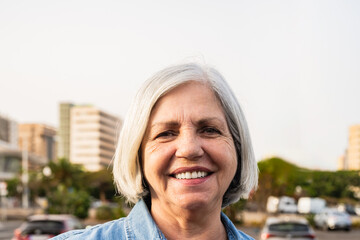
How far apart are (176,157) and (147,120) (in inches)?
6.3

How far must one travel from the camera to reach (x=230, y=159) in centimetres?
200

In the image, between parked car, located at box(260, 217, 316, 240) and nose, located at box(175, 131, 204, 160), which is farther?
parked car, located at box(260, 217, 316, 240)

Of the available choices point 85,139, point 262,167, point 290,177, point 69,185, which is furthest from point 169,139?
point 85,139

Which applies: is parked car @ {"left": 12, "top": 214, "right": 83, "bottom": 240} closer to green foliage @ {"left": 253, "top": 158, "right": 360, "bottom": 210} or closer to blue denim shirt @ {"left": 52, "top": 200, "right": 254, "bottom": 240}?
blue denim shirt @ {"left": 52, "top": 200, "right": 254, "bottom": 240}

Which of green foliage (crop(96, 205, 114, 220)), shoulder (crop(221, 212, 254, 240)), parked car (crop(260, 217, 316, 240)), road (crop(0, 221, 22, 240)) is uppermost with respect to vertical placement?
shoulder (crop(221, 212, 254, 240))

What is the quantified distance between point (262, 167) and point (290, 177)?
3425 mm

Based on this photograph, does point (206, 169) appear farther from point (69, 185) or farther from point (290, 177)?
point (69, 185)

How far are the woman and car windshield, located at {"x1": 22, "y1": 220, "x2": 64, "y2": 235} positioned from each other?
13.0 metres

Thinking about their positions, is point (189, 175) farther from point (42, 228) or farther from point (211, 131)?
point (42, 228)

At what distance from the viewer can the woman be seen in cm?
188

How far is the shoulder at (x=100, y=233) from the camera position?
6.01 ft

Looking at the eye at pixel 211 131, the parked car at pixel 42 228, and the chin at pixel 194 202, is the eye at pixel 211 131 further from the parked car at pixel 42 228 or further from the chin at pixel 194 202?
the parked car at pixel 42 228

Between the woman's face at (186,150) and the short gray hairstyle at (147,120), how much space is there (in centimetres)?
3

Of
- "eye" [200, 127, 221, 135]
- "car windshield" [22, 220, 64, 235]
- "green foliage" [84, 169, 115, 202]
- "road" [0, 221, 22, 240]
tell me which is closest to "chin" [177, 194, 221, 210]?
"eye" [200, 127, 221, 135]
